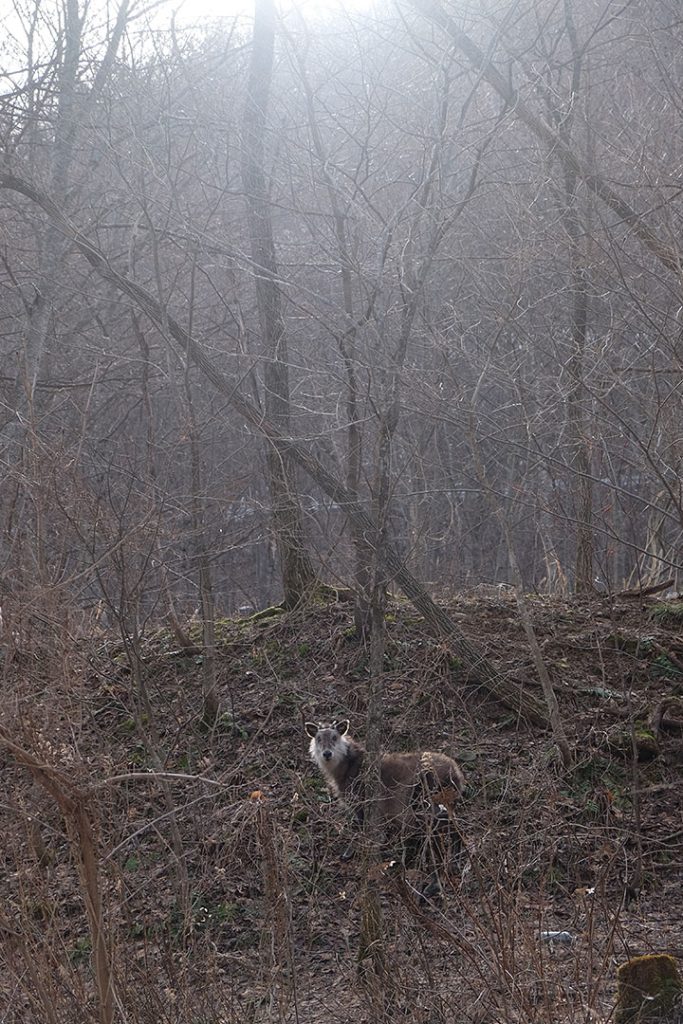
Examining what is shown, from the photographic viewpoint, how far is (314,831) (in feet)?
33.0

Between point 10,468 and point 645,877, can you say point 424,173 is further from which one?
point 645,877

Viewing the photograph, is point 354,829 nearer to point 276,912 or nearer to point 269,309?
point 276,912

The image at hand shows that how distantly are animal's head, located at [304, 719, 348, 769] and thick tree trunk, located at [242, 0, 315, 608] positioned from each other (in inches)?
63.1

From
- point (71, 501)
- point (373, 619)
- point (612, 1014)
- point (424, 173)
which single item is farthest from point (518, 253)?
point (612, 1014)

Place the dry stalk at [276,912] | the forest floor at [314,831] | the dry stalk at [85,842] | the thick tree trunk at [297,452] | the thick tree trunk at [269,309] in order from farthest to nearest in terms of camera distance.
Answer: the thick tree trunk at [269,309] < the thick tree trunk at [297,452] < the dry stalk at [276,912] < the forest floor at [314,831] < the dry stalk at [85,842]

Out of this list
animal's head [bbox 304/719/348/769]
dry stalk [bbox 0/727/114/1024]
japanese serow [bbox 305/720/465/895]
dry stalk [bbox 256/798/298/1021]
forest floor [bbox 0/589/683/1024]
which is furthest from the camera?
animal's head [bbox 304/719/348/769]

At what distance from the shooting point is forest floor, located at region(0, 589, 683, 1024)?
242 inches

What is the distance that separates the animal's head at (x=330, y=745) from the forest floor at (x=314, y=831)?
0.37 meters

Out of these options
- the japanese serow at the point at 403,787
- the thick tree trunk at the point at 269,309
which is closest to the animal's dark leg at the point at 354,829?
the japanese serow at the point at 403,787

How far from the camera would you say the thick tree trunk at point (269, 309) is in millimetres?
10711

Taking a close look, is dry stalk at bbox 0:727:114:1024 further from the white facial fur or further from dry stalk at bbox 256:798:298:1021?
the white facial fur

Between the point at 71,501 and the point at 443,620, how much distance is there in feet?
13.9

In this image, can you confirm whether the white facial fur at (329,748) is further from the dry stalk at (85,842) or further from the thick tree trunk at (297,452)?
the dry stalk at (85,842)

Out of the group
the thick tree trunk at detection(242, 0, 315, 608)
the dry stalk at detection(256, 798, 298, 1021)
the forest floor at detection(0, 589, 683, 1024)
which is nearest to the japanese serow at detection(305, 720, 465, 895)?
the forest floor at detection(0, 589, 683, 1024)
